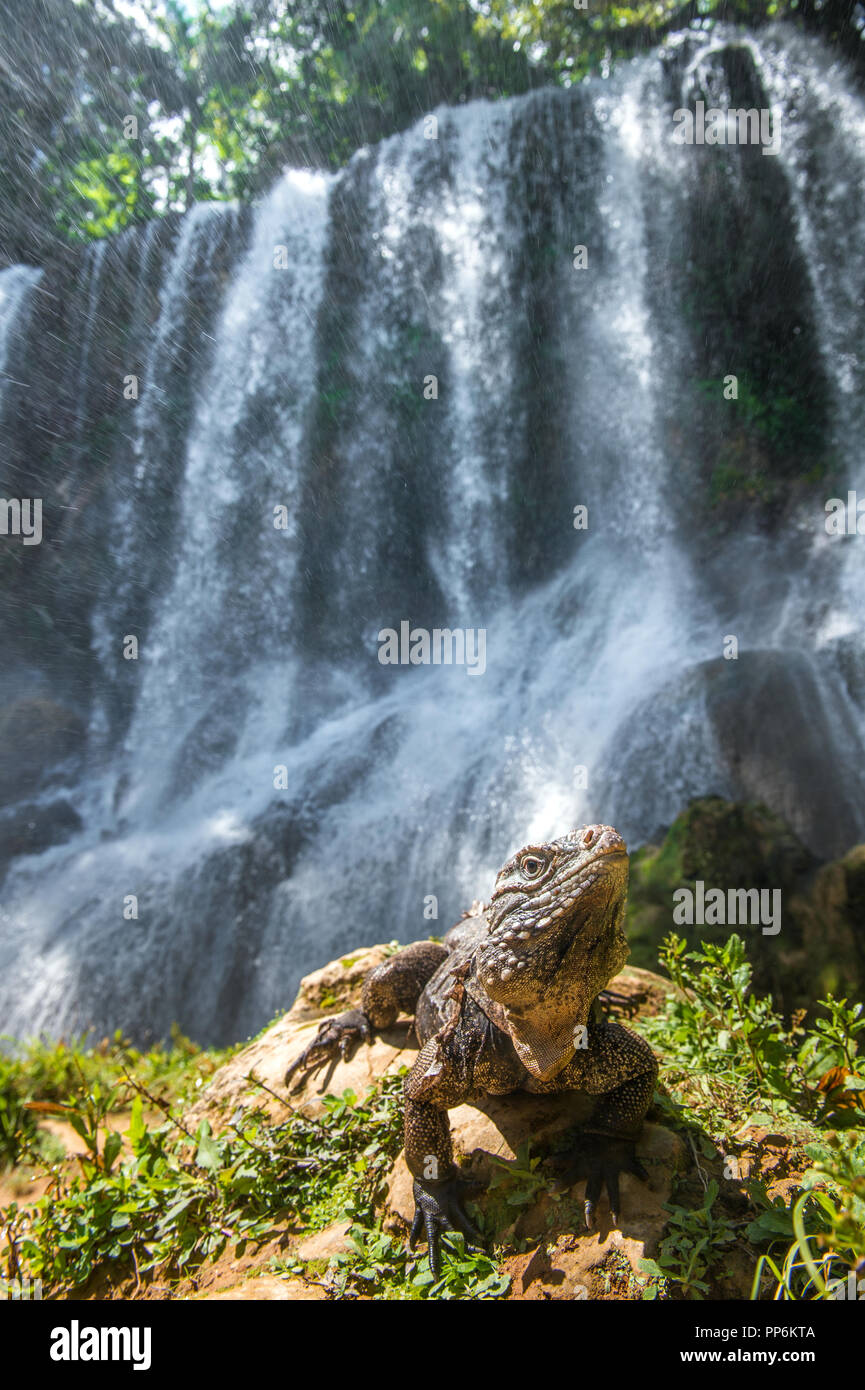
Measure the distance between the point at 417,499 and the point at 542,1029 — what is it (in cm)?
1220

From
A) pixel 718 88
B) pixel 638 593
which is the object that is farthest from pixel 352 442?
pixel 718 88

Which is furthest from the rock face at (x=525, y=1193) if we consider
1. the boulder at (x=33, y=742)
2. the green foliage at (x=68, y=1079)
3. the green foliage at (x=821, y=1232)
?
the boulder at (x=33, y=742)

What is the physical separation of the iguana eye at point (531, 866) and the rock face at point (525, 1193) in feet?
3.58

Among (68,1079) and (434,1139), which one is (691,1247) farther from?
(68,1079)

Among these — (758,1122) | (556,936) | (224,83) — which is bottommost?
(758,1122)

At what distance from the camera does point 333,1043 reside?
412cm

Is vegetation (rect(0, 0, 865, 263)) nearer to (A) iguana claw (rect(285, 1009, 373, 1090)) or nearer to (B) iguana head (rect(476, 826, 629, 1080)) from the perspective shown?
(A) iguana claw (rect(285, 1009, 373, 1090))

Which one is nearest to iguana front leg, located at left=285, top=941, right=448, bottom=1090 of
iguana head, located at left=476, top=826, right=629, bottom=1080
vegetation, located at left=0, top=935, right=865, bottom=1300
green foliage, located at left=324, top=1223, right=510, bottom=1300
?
vegetation, located at left=0, top=935, right=865, bottom=1300

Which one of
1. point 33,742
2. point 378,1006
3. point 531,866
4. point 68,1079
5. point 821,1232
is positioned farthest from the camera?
point 33,742

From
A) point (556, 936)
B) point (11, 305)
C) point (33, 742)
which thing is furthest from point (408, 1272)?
point (11, 305)

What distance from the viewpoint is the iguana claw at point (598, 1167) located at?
261 centimetres
